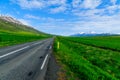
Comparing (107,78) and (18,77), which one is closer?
Result: (18,77)

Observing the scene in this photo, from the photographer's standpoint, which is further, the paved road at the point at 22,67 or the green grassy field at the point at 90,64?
the green grassy field at the point at 90,64

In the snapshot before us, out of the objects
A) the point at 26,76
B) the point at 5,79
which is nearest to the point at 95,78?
the point at 26,76

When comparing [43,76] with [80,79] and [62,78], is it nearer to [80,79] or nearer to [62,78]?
[62,78]

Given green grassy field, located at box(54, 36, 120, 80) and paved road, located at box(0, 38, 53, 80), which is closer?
paved road, located at box(0, 38, 53, 80)

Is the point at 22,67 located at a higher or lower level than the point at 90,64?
higher

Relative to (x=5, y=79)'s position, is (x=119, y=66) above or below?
below

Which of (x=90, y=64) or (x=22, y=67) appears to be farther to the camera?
(x=90, y=64)

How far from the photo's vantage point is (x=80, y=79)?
1015cm

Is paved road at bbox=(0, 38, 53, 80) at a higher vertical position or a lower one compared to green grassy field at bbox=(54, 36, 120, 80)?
higher

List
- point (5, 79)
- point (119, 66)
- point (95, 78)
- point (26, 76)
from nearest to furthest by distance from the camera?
point (5, 79), point (26, 76), point (95, 78), point (119, 66)

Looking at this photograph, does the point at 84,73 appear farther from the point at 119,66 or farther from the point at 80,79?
the point at 119,66

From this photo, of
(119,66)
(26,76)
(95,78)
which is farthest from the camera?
(119,66)

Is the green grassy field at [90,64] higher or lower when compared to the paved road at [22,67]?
lower

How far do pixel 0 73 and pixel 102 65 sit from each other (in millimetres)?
10177
